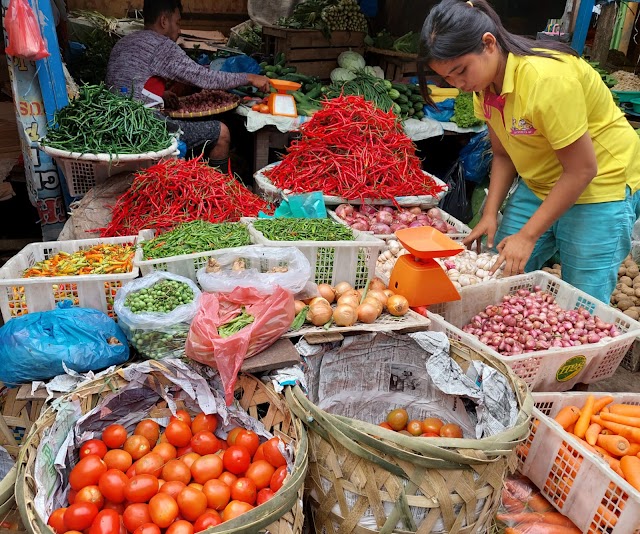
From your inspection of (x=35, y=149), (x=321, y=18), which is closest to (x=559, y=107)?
(x=35, y=149)

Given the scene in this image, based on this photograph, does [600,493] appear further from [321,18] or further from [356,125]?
[321,18]

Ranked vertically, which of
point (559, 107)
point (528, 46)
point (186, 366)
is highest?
point (528, 46)

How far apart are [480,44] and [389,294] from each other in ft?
3.57

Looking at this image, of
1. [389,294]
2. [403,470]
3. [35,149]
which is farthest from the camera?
[35,149]

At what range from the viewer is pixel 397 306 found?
2279mm

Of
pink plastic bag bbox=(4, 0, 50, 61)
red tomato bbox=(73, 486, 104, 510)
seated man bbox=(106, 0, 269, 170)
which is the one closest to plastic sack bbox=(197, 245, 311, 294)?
red tomato bbox=(73, 486, 104, 510)

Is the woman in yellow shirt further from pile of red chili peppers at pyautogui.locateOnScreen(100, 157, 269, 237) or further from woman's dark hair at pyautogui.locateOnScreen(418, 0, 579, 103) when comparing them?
pile of red chili peppers at pyautogui.locateOnScreen(100, 157, 269, 237)

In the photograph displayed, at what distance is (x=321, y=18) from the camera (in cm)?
579

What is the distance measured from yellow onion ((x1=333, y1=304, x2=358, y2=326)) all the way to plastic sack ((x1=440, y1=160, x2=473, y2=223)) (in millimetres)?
3487

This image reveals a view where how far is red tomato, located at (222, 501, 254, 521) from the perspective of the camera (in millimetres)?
1580

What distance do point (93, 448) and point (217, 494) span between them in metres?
Result: 0.46

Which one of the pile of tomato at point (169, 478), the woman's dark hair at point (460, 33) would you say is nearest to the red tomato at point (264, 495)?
the pile of tomato at point (169, 478)

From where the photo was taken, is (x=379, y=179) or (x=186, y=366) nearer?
(x=186, y=366)

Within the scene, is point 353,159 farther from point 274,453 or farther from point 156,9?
point 274,453
